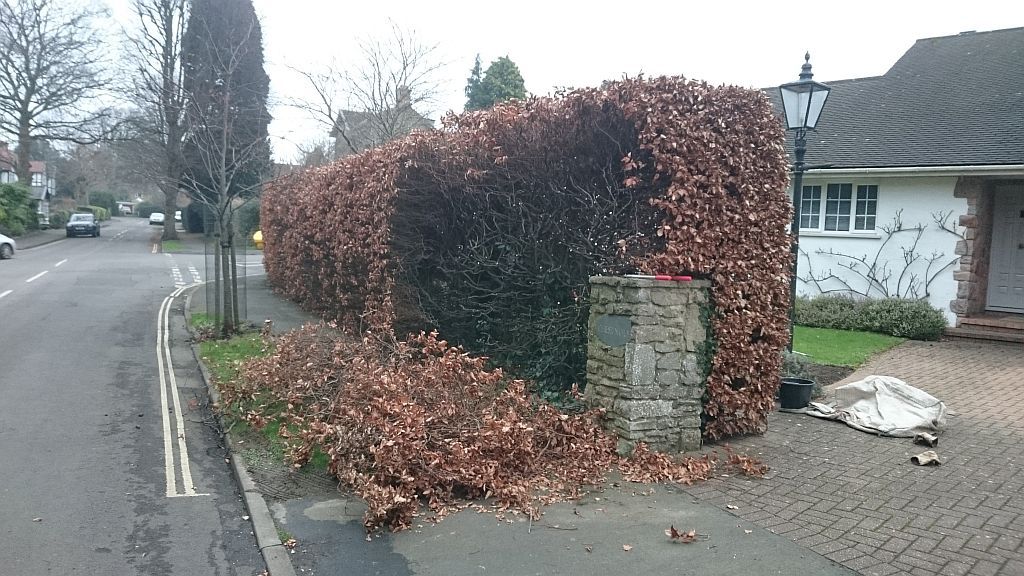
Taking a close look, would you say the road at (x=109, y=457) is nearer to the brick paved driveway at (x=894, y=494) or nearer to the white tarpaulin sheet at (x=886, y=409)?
the brick paved driveway at (x=894, y=494)

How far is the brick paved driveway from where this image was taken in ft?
14.6

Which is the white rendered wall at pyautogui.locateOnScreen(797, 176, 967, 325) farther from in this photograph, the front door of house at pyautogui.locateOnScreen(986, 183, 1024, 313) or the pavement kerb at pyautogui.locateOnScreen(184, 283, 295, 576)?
the pavement kerb at pyautogui.locateOnScreen(184, 283, 295, 576)

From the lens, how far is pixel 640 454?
6082 mm

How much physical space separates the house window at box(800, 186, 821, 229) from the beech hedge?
9.92 m

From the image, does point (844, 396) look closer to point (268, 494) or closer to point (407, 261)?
point (407, 261)

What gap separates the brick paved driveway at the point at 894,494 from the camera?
14.6 feet

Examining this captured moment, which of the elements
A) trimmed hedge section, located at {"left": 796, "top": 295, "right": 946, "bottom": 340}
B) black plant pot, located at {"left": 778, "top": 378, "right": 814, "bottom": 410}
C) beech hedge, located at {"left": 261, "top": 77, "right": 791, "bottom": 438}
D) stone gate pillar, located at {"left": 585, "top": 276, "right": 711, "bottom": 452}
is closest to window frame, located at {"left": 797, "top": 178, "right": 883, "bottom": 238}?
trimmed hedge section, located at {"left": 796, "top": 295, "right": 946, "bottom": 340}

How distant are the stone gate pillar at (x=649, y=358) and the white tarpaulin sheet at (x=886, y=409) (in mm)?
2175

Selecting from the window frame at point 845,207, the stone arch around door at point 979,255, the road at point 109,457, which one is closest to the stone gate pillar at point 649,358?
the road at point 109,457

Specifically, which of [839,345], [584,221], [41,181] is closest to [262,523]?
[584,221]

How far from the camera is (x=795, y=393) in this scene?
8219 millimetres

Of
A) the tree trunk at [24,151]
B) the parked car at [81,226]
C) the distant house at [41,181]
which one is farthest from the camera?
the distant house at [41,181]

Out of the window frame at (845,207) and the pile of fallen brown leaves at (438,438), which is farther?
the window frame at (845,207)

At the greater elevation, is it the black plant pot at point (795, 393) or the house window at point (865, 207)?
the house window at point (865, 207)
